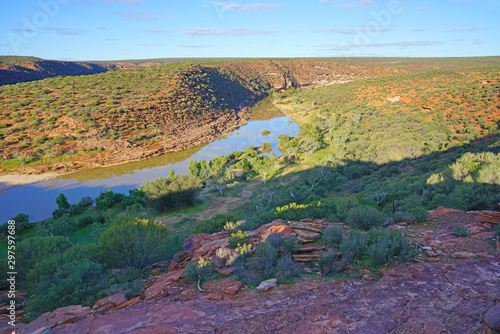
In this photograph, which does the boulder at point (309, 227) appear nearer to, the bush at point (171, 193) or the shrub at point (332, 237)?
the shrub at point (332, 237)

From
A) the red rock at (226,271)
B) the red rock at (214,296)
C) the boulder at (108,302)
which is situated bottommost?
the boulder at (108,302)

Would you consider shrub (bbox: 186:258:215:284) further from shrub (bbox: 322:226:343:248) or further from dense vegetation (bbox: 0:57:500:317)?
shrub (bbox: 322:226:343:248)

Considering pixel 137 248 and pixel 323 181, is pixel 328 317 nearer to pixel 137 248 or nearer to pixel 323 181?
pixel 137 248

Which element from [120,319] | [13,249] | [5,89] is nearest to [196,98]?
[5,89]

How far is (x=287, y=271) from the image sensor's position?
590 centimetres

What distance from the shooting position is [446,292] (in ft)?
14.5

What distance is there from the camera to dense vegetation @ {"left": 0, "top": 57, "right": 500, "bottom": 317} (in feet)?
22.9

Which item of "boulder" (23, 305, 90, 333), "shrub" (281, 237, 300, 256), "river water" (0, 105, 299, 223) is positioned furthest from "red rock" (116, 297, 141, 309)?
"river water" (0, 105, 299, 223)

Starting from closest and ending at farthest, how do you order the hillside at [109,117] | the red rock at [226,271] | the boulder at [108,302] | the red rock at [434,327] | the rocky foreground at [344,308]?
the red rock at [434,327] < the rocky foreground at [344,308] < the boulder at [108,302] < the red rock at [226,271] < the hillside at [109,117]

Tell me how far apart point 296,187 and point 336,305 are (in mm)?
17644

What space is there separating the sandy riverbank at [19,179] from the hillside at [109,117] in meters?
1.35

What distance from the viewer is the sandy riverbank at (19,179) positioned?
92.2 ft

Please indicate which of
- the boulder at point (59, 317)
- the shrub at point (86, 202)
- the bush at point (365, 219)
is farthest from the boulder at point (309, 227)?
the shrub at point (86, 202)

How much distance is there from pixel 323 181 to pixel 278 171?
804cm
